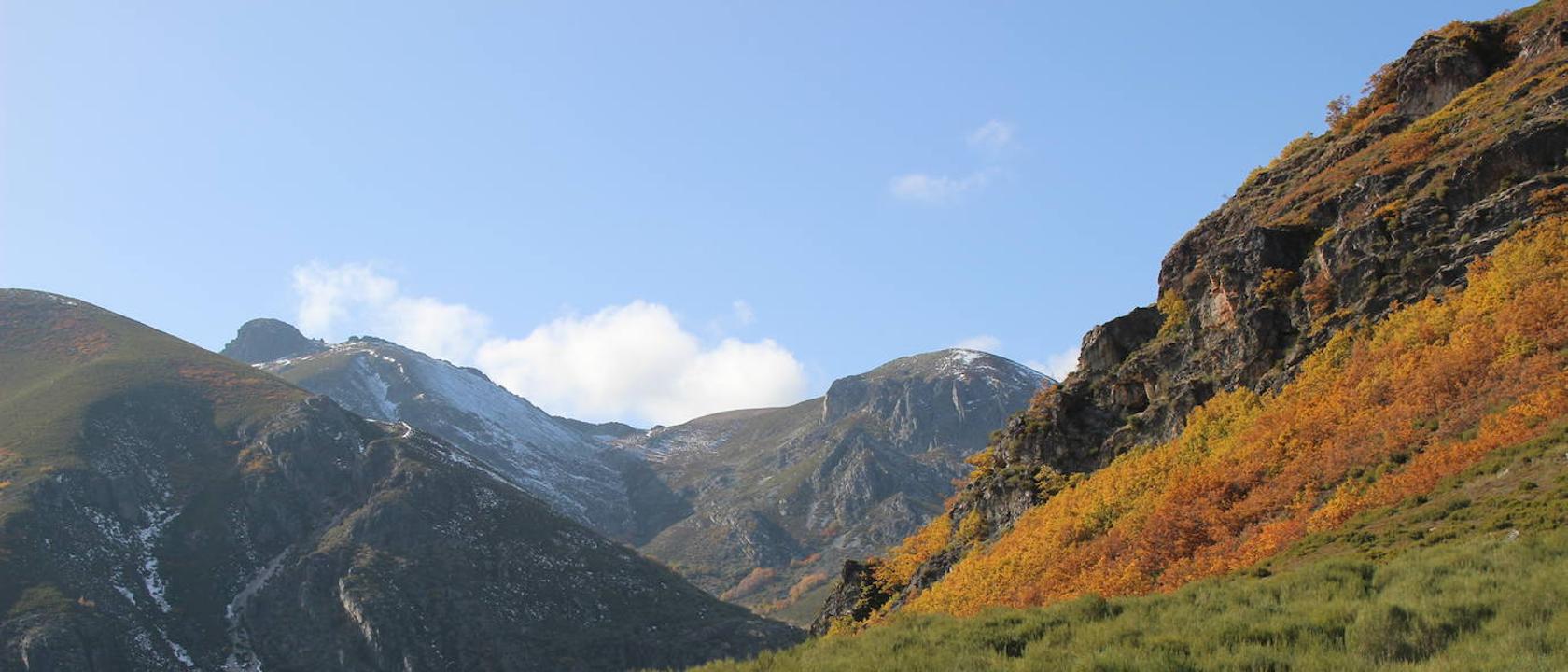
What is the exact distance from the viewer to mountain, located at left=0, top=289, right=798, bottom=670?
136875 mm

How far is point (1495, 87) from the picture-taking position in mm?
60844

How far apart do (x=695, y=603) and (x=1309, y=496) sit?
152m

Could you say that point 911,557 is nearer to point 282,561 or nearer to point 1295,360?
point 1295,360

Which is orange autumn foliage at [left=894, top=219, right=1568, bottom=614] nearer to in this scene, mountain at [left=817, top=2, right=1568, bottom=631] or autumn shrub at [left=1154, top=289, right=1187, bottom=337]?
mountain at [left=817, top=2, right=1568, bottom=631]

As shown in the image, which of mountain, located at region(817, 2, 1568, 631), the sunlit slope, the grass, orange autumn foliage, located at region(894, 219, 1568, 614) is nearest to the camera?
the grass

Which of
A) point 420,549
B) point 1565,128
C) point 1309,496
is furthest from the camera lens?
point 420,549

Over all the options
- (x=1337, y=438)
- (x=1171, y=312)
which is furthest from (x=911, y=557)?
(x=1337, y=438)

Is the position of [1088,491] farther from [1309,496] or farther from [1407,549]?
[1407,549]

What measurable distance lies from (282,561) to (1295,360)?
156283 millimetres

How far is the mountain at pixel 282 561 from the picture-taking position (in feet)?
449

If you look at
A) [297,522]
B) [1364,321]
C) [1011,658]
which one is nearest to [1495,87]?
[1364,321]

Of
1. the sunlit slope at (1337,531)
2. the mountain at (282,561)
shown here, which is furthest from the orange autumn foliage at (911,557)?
the mountain at (282,561)

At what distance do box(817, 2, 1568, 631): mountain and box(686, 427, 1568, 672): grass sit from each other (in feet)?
13.4

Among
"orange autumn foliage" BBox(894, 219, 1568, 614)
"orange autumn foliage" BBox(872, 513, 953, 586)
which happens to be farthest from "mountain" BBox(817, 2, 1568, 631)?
"orange autumn foliage" BBox(872, 513, 953, 586)
